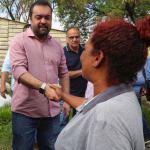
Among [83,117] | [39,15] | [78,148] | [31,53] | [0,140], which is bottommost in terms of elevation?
[0,140]

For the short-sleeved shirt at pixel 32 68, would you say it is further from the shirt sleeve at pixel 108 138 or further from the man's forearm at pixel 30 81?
the shirt sleeve at pixel 108 138

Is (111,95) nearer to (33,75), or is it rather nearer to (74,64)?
(33,75)

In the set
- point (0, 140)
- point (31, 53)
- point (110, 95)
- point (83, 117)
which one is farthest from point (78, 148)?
point (0, 140)

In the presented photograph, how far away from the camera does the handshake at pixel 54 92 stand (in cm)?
246

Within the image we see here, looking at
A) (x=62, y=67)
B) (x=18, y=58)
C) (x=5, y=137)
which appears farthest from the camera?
(x=5, y=137)

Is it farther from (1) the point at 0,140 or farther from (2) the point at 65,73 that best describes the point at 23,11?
(2) the point at 65,73

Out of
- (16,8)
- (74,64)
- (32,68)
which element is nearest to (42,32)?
(32,68)

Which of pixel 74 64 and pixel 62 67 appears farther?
pixel 74 64

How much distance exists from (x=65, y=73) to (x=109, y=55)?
192 centimetres

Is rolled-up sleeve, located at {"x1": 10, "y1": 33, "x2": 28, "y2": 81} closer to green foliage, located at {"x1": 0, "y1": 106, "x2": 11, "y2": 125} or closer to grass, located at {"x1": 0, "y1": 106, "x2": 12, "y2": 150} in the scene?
grass, located at {"x1": 0, "y1": 106, "x2": 12, "y2": 150}

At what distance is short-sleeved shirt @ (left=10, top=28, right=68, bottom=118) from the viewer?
286 centimetres

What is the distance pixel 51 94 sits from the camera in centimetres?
250

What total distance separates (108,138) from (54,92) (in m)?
1.24

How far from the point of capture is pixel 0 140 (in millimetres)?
5090
